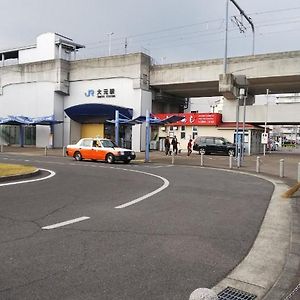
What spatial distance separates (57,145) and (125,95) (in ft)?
33.1

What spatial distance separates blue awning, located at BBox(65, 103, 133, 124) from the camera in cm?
4003

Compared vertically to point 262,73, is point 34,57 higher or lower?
higher

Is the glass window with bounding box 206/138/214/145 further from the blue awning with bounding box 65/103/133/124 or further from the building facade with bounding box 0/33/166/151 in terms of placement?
the blue awning with bounding box 65/103/133/124

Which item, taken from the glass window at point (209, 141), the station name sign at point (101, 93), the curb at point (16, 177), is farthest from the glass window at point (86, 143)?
the station name sign at point (101, 93)

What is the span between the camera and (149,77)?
41.7m

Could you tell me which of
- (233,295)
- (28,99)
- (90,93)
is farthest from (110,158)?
(28,99)

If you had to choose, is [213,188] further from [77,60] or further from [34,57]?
[34,57]

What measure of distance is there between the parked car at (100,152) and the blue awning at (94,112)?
13.6 meters

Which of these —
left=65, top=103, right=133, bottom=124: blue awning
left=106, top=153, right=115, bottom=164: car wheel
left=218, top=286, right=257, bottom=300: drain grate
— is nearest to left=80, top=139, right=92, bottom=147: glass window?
left=106, top=153, right=115, bottom=164: car wheel

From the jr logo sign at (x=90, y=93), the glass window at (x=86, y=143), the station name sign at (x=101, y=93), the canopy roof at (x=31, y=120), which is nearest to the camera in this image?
the glass window at (x=86, y=143)

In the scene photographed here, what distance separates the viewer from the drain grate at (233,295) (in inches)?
171

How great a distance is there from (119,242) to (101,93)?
37.6m

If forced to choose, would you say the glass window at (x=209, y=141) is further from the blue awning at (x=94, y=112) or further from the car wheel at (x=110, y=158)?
the car wheel at (x=110, y=158)

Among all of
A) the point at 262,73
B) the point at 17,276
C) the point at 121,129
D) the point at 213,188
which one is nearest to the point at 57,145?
the point at 121,129
